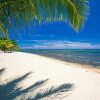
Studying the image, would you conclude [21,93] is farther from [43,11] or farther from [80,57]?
[80,57]

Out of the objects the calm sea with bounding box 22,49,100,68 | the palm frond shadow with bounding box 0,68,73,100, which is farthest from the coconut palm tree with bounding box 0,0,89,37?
the calm sea with bounding box 22,49,100,68

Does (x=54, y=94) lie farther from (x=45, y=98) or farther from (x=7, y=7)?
(x=7, y=7)

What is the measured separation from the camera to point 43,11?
16.7 ft

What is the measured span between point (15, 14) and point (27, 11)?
0.31 m

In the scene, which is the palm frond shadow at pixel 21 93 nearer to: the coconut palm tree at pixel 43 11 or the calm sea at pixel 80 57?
the coconut palm tree at pixel 43 11

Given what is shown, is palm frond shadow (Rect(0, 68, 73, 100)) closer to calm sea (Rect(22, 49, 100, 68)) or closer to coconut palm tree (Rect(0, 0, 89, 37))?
coconut palm tree (Rect(0, 0, 89, 37))

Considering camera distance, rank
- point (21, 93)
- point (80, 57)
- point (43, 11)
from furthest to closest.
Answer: point (80, 57), point (21, 93), point (43, 11)

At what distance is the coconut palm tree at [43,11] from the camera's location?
4973mm

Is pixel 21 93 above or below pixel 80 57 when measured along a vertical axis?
above

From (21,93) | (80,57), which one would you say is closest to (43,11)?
(21,93)

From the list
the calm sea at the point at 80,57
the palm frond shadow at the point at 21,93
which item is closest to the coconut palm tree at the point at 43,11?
the palm frond shadow at the point at 21,93

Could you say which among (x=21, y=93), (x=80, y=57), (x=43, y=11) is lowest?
(x=80, y=57)

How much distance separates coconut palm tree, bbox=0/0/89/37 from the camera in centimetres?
497

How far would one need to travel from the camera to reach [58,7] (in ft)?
16.4
